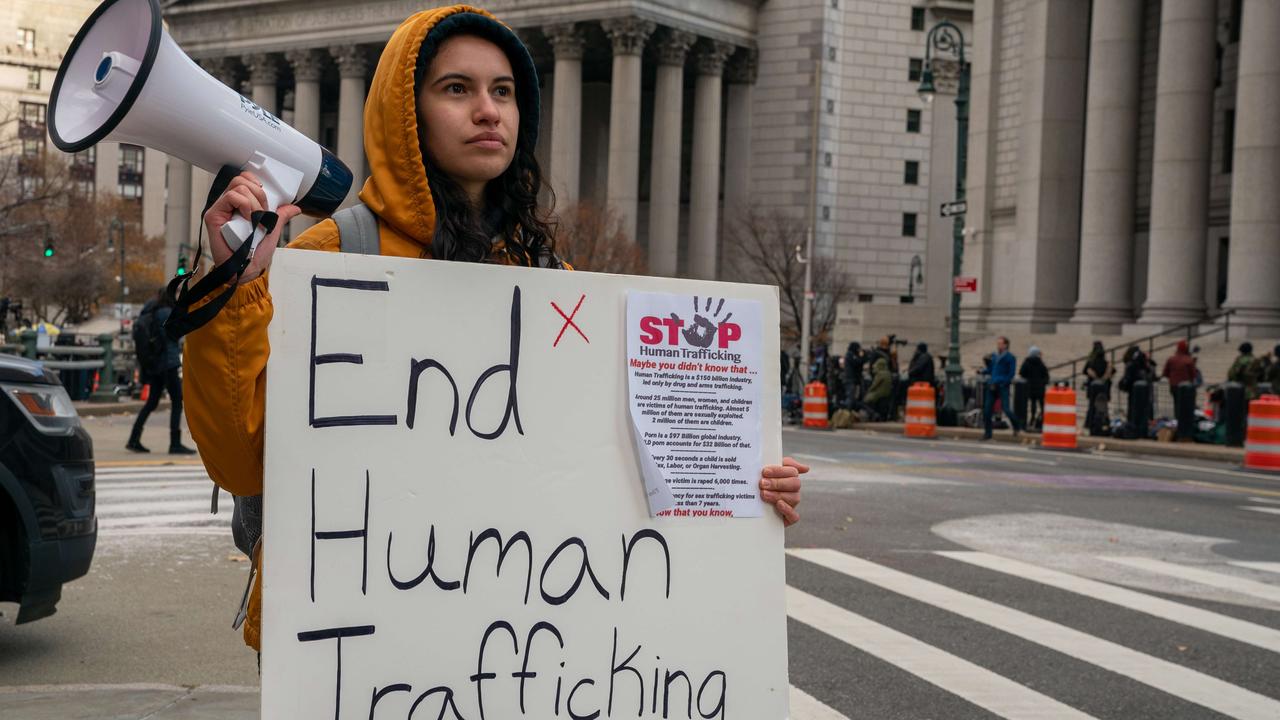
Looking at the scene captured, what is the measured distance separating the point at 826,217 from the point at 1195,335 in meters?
46.1

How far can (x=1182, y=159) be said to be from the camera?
39531 mm

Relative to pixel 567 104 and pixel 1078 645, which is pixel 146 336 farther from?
pixel 567 104

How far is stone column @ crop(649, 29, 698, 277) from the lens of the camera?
8044 cm

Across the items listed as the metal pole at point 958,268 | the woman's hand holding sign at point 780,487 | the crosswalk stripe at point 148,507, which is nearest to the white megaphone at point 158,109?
the woman's hand holding sign at point 780,487

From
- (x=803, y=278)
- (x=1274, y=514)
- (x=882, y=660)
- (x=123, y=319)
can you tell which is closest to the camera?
(x=882, y=660)

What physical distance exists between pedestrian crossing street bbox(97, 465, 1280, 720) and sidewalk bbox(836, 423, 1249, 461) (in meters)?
10.8

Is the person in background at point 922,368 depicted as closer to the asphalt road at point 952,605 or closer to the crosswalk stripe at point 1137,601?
the asphalt road at point 952,605

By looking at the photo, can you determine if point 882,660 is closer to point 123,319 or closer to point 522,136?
point 522,136

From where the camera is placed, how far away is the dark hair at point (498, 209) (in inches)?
127

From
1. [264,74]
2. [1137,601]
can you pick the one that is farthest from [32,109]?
[1137,601]

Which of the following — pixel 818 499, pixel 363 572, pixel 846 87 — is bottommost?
pixel 818 499

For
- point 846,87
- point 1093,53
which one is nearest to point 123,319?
point 846,87

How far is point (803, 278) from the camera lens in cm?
7162

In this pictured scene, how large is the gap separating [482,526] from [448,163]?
31.6 inches
